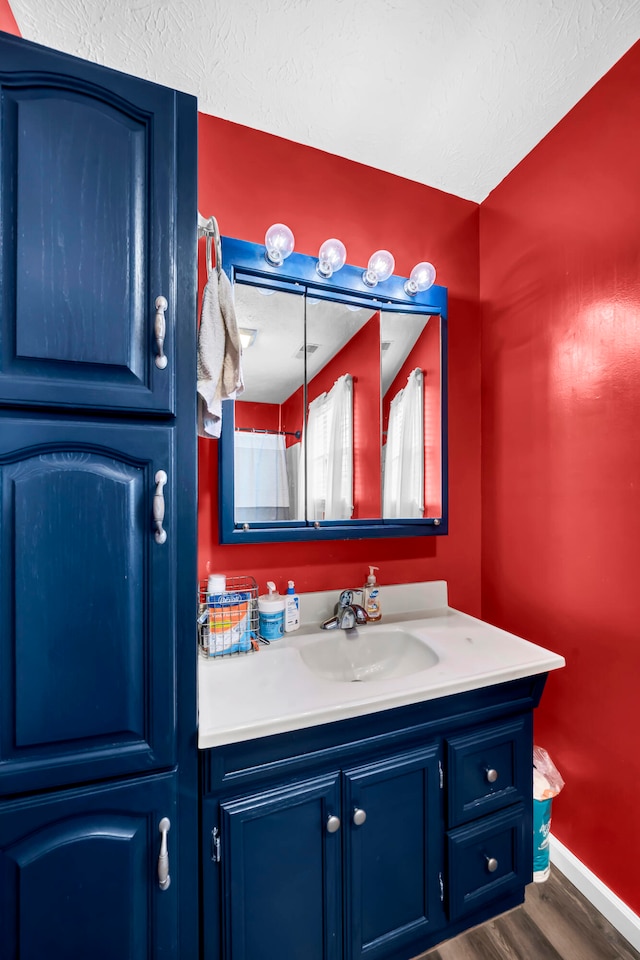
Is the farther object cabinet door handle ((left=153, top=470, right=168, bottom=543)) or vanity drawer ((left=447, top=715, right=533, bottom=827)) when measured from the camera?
vanity drawer ((left=447, top=715, right=533, bottom=827))

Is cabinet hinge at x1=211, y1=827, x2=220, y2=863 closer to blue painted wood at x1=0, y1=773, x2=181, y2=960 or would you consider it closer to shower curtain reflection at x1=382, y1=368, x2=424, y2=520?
blue painted wood at x1=0, y1=773, x2=181, y2=960

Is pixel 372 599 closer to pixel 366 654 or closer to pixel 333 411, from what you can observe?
pixel 366 654

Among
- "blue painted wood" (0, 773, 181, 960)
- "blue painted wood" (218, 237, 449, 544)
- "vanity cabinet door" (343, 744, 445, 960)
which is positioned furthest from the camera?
"blue painted wood" (218, 237, 449, 544)

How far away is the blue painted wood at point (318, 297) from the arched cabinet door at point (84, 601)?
19.4 inches

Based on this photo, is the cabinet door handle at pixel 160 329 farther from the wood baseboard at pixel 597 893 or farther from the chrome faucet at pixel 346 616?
the wood baseboard at pixel 597 893

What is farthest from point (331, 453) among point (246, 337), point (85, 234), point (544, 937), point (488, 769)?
point (544, 937)

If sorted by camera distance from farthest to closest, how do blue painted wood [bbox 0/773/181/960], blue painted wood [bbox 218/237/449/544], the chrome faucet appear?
1. the chrome faucet
2. blue painted wood [bbox 218/237/449/544]
3. blue painted wood [bbox 0/773/181/960]

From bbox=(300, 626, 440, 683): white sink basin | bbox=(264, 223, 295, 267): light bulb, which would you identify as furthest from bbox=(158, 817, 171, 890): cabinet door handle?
bbox=(264, 223, 295, 267): light bulb

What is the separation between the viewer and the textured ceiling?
1.16 meters

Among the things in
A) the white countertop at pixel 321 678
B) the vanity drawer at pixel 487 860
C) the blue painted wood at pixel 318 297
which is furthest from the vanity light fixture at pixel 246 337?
the vanity drawer at pixel 487 860

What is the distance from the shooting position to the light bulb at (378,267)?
1539mm

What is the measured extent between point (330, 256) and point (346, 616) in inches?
49.1

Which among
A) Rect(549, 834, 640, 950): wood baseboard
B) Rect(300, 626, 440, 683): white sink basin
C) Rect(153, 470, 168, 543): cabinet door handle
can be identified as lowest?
Rect(549, 834, 640, 950): wood baseboard

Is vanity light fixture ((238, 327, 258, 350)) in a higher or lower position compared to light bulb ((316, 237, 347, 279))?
lower
